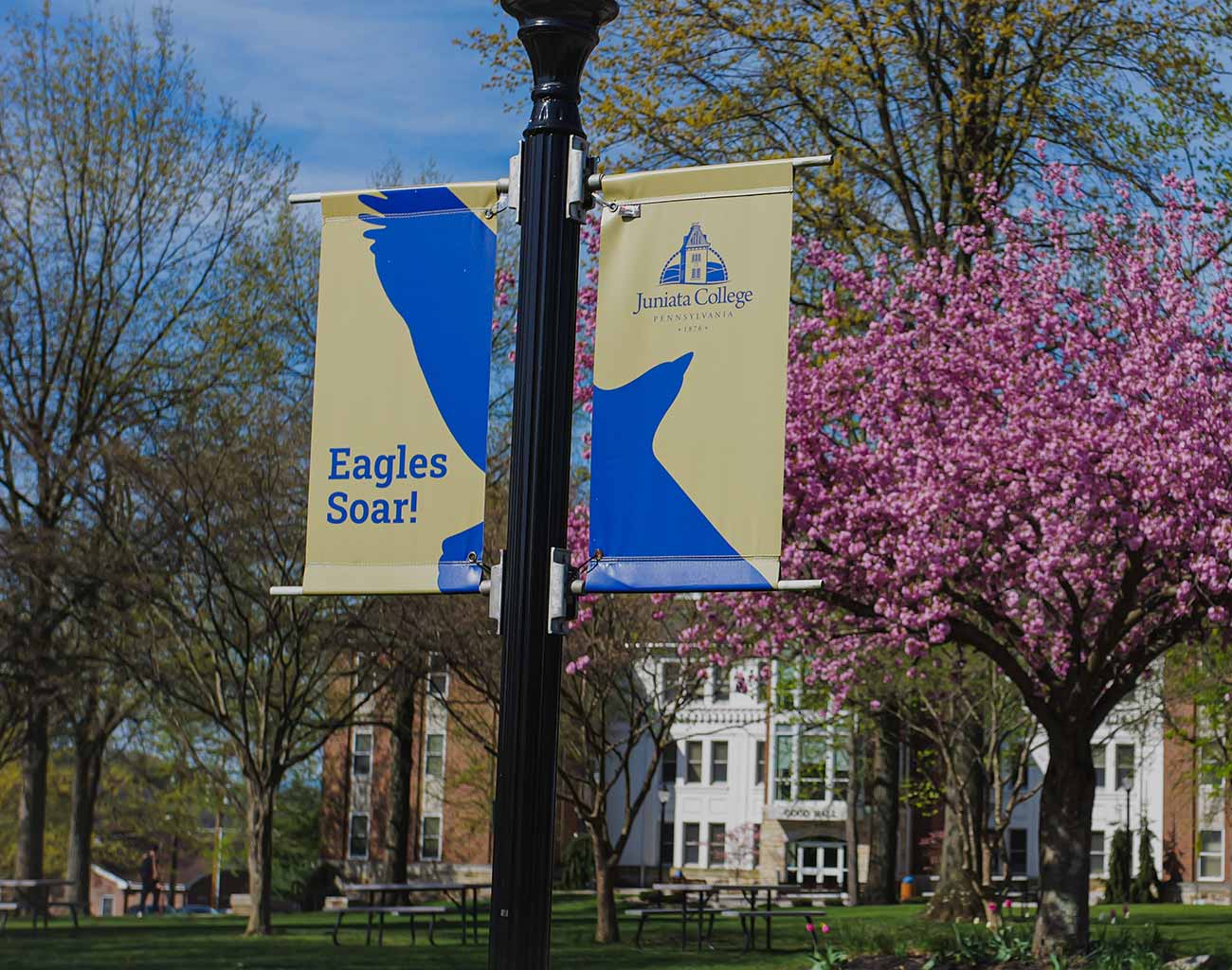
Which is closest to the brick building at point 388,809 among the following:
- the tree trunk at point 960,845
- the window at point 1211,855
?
the window at point 1211,855

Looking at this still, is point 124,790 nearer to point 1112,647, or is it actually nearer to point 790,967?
point 790,967

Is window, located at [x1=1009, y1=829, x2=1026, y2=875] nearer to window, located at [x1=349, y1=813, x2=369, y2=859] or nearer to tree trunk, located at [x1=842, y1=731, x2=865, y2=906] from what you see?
tree trunk, located at [x1=842, y1=731, x2=865, y2=906]

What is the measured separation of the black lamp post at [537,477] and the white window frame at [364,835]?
2158 inches

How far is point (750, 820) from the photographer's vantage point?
6316 centimetres

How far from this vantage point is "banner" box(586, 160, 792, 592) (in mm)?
4641

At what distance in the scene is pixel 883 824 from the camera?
38.1m

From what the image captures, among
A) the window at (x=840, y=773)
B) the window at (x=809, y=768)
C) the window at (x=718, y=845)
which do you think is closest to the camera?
the window at (x=809, y=768)

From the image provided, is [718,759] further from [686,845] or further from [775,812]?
[775,812]

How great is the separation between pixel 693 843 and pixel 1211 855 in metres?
19.3

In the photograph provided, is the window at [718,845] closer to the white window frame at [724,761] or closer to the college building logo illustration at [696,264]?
the white window frame at [724,761]

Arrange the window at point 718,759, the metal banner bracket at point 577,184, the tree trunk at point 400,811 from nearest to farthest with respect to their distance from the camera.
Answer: the metal banner bracket at point 577,184 < the tree trunk at point 400,811 < the window at point 718,759

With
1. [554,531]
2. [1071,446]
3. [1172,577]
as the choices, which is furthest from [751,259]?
[1172,577]

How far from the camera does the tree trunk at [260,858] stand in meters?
23.7

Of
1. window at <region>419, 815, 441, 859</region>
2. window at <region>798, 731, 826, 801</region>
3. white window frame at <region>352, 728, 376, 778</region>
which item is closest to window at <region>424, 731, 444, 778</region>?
window at <region>419, 815, 441, 859</region>
